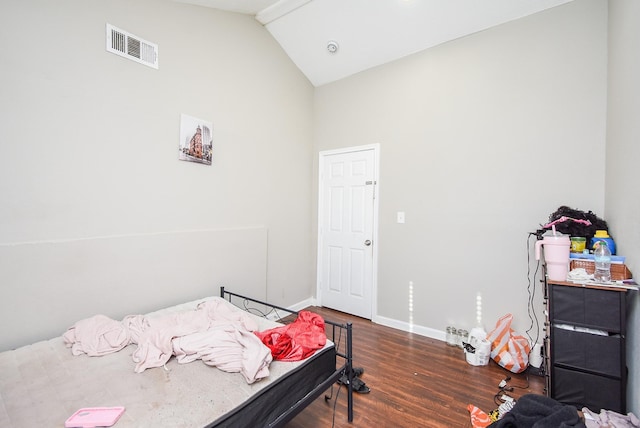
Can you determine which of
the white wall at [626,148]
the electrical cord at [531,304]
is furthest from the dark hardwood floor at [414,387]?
the white wall at [626,148]

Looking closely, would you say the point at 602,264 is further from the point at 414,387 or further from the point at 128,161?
the point at 128,161

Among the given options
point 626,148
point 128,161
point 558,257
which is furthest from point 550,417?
point 128,161

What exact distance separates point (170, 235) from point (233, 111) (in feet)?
4.67

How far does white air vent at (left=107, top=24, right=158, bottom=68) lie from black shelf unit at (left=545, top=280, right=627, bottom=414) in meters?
3.31

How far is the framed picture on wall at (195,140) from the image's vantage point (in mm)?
2492

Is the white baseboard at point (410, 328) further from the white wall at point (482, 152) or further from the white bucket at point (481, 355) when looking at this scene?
the white bucket at point (481, 355)

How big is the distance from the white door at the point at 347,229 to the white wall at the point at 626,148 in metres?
2.00

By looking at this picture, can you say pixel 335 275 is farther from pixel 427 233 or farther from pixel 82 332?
pixel 82 332

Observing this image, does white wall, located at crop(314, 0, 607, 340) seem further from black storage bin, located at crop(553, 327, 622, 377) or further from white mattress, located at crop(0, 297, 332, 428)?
white mattress, located at crop(0, 297, 332, 428)

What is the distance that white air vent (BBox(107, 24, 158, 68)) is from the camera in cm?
205

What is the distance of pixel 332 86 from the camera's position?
382 centimetres

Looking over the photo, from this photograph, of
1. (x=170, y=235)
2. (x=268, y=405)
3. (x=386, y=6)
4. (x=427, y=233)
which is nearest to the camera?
(x=268, y=405)

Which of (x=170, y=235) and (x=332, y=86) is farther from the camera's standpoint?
(x=332, y=86)

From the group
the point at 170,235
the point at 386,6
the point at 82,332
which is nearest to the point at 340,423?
the point at 82,332
